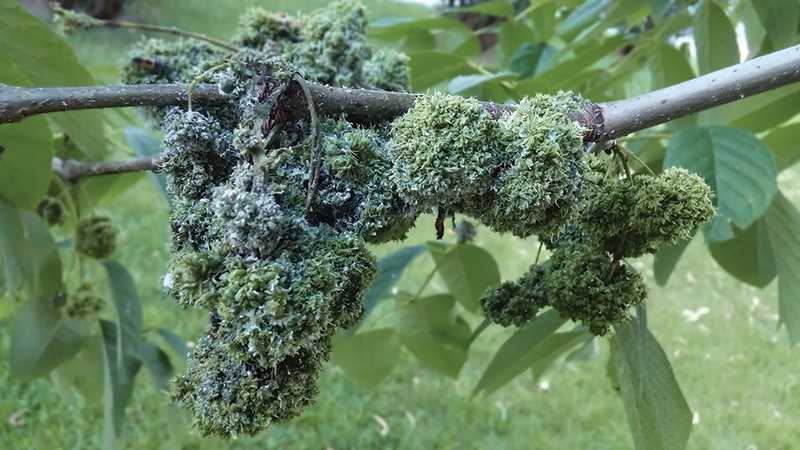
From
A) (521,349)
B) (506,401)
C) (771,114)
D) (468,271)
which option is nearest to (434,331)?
(468,271)

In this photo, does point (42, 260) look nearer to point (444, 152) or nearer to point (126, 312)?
point (126, 312)

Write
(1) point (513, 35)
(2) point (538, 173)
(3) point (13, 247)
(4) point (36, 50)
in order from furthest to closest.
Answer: (1) point (513, 35), (3) point (13, 247), (4) point (36, 50), (2) point (538, 173)

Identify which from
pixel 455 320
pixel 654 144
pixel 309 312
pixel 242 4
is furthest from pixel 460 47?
pixel 242 4

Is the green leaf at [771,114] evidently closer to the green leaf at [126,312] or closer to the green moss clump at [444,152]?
the green moss clump at [444,152]

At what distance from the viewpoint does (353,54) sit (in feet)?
2.99

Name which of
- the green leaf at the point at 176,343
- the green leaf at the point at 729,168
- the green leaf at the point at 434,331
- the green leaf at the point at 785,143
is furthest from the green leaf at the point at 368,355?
the green leaf at the point at 785,143

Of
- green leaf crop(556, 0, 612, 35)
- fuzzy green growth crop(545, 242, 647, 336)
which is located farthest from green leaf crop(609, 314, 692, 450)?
green leaf crop(556, 0, 612, 35)

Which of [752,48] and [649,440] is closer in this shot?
[649,440]

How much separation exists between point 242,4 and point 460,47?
17.6ft

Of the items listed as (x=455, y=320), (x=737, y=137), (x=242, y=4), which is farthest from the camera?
(x=242, y=4)

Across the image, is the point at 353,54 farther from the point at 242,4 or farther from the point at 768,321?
the point at 242,4

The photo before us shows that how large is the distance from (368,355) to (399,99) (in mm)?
885

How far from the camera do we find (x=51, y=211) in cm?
138

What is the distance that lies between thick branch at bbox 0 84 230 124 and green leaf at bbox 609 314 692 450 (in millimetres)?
481
